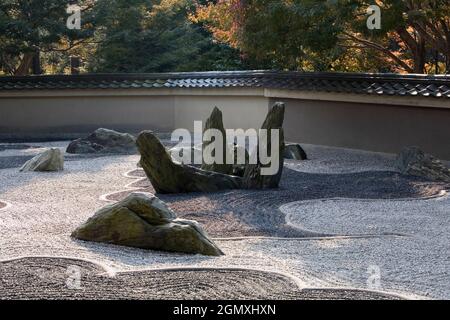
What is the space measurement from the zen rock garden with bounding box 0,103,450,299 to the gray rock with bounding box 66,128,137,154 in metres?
1.71

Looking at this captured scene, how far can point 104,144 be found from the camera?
16797mm

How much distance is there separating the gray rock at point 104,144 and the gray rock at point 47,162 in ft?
9.08

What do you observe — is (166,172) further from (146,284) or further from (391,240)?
(146,284)

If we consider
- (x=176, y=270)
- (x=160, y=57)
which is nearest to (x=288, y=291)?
(x=176, y=270)

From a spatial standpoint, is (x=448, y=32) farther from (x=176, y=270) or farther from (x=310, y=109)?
(x=176, y=270)

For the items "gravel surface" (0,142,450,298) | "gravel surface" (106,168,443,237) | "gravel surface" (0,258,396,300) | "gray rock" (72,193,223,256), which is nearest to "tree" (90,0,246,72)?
"gravel surface" (0,142,450,298)

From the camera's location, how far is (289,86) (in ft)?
56.9

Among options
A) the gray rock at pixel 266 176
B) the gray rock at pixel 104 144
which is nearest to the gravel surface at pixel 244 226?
the gray rock at pixel 266 176

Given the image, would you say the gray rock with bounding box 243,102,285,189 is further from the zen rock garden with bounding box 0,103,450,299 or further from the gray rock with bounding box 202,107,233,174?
the gray rock with bounding box 202,107,233,174

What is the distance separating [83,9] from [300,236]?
1481 cm

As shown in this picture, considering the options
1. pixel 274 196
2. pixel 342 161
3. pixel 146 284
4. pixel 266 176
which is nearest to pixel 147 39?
pixel 342 161

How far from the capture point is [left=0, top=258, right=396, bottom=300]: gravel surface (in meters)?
5.92

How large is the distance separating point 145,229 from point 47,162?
6121mm

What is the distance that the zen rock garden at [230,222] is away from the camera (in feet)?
21.2
